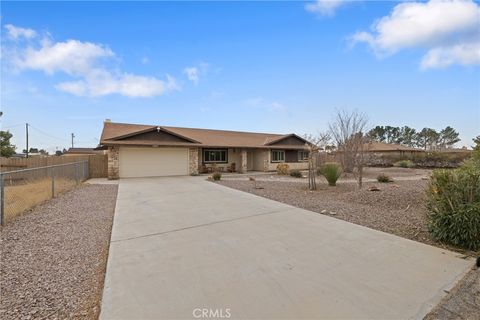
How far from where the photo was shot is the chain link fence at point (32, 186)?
626 cm

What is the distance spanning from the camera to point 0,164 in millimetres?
18250

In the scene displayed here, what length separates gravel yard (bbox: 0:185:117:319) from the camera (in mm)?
2676

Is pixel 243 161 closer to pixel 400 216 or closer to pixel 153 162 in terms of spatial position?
pixel 153 162

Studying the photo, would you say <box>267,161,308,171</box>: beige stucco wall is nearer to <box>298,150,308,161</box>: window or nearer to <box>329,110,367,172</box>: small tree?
<box>298,150,308,161</box>: window

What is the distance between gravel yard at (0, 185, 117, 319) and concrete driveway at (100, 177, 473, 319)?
0.25 metres

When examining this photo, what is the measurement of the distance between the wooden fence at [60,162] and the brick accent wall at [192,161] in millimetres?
6061

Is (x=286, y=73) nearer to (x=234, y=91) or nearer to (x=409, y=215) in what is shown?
(x=234, y=91)

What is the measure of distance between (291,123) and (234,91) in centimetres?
1516

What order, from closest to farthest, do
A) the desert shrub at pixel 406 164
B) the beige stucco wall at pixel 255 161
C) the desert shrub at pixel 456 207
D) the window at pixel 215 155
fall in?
the desert shrub at pixel 456 207
the window at pixel 215 155
the beige stucco wall at pixel 255 161
the desert shrub at pixel 406 164

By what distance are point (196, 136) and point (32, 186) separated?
46.7 feet

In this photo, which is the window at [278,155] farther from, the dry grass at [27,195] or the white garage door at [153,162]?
the dry grass at [27,195]

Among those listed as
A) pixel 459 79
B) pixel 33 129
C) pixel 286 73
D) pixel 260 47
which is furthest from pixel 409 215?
pixel 33 129

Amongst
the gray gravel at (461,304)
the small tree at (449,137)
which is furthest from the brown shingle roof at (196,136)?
the small tree at (449,137)

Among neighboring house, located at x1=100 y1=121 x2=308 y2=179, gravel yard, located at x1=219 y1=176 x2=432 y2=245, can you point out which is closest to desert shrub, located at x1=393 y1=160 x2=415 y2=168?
neighboring house, located at x1=100 y1=121 x2=308 y2=179
